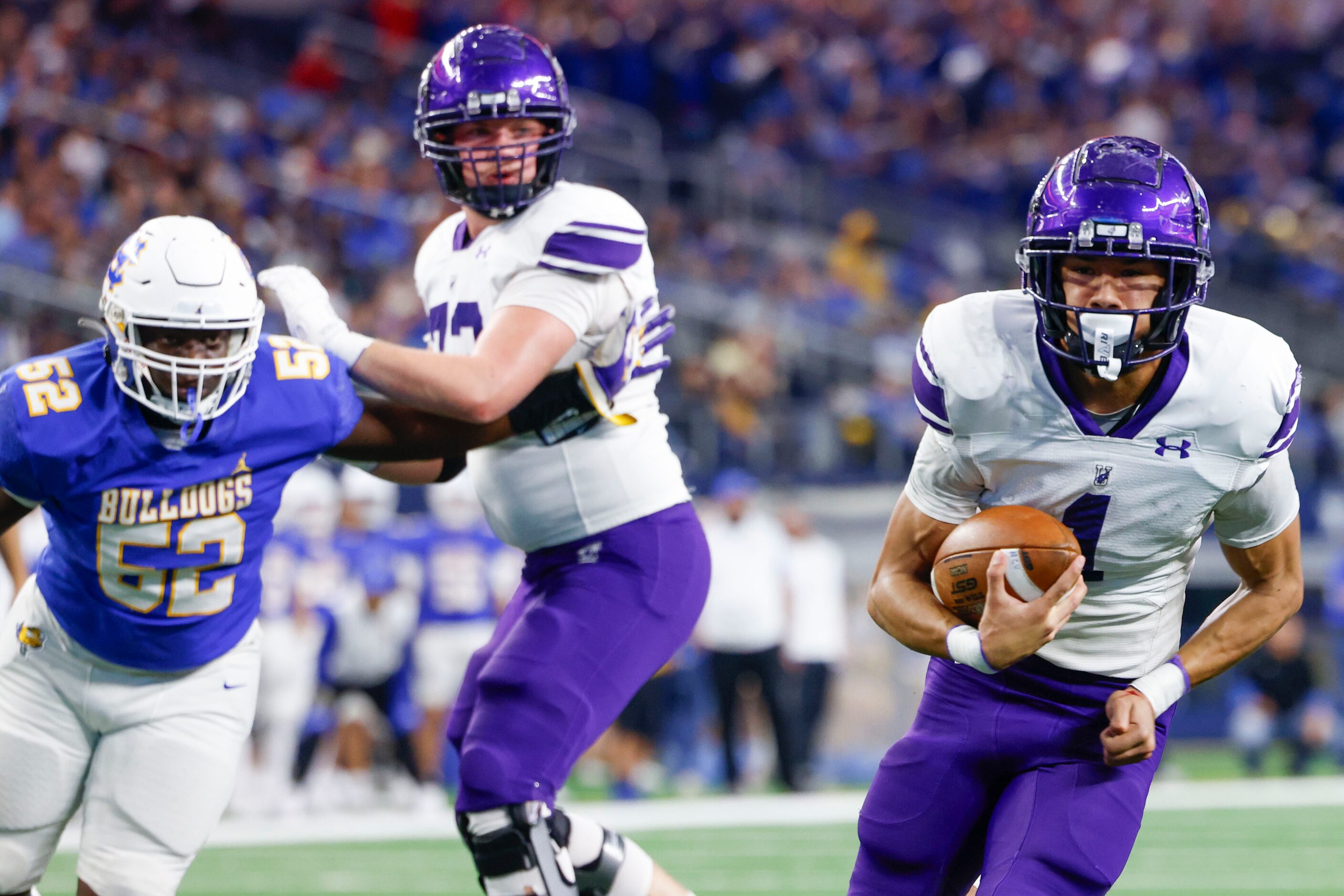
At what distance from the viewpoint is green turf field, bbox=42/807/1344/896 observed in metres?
6.44

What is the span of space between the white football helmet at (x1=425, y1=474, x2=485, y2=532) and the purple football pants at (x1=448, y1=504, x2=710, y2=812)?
5.72m

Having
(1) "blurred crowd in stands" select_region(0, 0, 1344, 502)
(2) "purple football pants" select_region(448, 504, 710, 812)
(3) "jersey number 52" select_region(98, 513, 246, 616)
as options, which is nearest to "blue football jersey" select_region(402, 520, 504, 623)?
(1) "blurred crowd in stands" select_region(0, 0, 1344, 502)

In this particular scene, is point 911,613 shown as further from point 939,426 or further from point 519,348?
point 519,348

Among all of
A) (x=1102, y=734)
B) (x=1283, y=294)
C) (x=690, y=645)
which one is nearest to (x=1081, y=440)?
(x=1102, y=734)

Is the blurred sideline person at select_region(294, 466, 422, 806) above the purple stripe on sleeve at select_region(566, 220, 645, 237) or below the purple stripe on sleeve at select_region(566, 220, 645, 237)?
below

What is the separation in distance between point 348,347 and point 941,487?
1.23 m

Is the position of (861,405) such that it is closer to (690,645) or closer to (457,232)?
(690,645)

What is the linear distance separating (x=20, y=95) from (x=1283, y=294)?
32.2ft

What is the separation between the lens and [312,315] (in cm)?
346

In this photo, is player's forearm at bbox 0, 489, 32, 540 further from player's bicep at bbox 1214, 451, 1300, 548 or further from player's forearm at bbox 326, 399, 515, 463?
player's bicep at bbox 1214, 451, 1300, 548

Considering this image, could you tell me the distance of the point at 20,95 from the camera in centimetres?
1195

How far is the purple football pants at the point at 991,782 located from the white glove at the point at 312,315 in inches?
53.5

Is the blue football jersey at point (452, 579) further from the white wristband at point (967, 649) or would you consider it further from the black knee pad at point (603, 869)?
the white wristband at point (967, 649)

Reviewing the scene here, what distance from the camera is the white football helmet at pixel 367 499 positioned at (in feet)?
32.0
